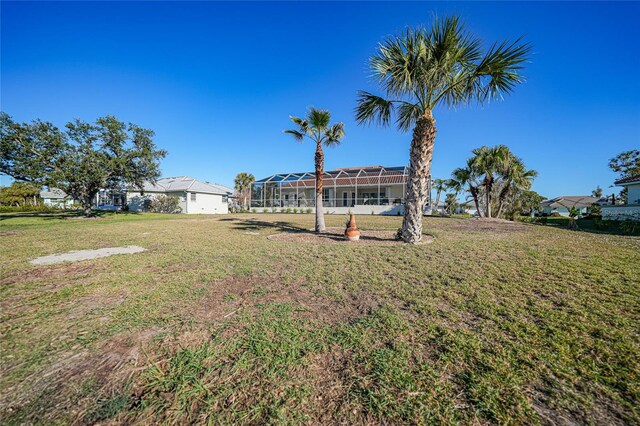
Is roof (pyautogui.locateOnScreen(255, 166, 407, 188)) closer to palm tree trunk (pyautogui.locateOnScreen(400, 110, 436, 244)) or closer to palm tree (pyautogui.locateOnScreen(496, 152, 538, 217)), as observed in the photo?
palm tree (pyautogui.locateOnScreen(496, 152, 538, 217))

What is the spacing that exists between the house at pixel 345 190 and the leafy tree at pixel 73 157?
15.2 metres

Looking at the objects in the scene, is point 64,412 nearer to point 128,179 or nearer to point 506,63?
point 506,63

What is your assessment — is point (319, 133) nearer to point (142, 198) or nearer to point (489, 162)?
point (489, 162)

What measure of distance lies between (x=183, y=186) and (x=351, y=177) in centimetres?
2286

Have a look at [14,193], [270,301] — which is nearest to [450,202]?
[270,301]

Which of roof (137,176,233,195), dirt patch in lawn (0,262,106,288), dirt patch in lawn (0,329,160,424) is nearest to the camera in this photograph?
dirt patch in lawn (0,329,160,424)

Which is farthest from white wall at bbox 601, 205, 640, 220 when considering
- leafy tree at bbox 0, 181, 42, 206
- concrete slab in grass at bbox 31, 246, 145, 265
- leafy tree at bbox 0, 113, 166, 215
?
leafy tree at bbox 0, 181, 42, 206

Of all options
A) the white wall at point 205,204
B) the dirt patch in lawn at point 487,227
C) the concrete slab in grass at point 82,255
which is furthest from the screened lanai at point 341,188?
the concrete slab in grass at point 82,255

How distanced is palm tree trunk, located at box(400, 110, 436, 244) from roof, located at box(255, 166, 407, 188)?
62.5ft

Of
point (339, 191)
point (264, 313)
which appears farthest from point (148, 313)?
point (339, 191)

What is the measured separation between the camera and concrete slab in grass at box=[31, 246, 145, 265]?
629 centimetres

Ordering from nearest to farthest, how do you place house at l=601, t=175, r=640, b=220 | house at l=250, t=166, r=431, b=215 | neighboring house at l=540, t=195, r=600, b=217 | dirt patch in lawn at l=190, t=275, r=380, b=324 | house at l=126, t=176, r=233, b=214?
dirt patch in lawn at l=190, t=275, r=380, b=324, house at l=601, t=175, r=640, b=220, house at l=250, t=166, r=431, b=215, house at l=126, t=176, r=233, b=214, neighboring house at l=540, t=195, r=600, b=217

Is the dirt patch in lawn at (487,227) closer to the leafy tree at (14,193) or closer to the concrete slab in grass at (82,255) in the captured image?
the concrete slab in grass at (82,255)

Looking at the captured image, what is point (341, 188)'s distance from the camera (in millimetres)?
33188
